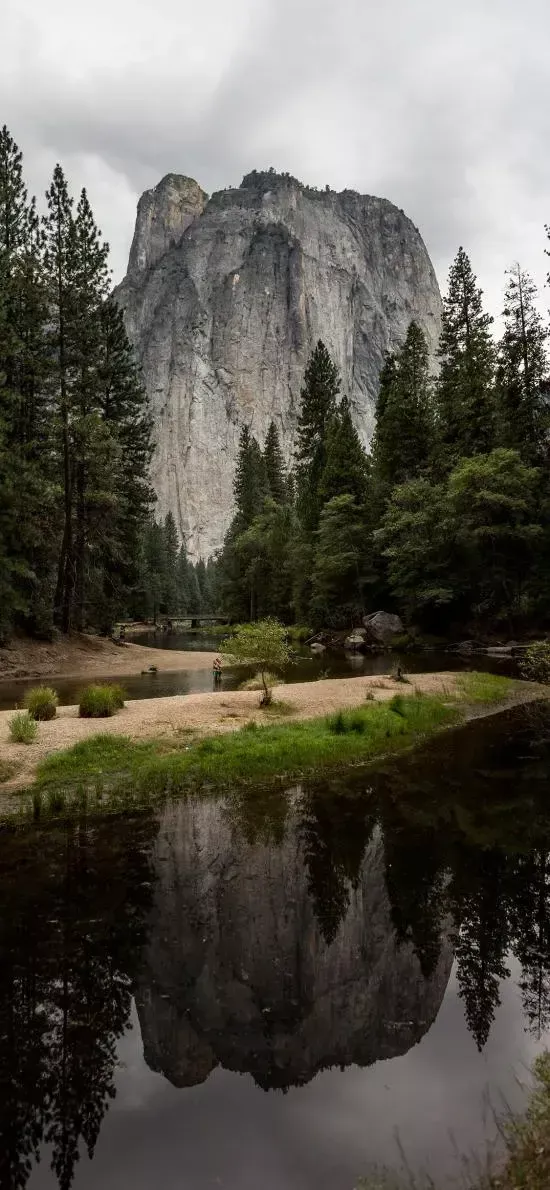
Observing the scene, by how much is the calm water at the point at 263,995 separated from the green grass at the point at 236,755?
6.66 feet

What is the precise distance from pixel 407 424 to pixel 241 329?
5731 inches

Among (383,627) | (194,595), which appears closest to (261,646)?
(383,627)

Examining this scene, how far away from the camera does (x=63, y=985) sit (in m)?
6.13

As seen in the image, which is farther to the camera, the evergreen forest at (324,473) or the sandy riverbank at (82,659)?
the evergreen forest at (324,473)

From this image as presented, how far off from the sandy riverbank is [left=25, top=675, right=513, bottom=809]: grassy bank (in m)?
15.8

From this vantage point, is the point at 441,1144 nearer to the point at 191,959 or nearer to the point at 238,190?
the point at 191,959

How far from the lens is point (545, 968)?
257 inches

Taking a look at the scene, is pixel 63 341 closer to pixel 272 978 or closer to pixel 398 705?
pixel 398 705

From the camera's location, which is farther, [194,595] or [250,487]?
[194,595]

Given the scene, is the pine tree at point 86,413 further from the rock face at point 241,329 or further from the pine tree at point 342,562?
the rock face at point 241,329

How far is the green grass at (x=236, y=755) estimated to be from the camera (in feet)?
42.6

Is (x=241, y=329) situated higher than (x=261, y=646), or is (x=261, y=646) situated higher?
(x=241, y=329)

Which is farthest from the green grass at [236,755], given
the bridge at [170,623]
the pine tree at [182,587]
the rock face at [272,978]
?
the pine tree at [182,587]

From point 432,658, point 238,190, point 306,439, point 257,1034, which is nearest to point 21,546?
point 432,658
